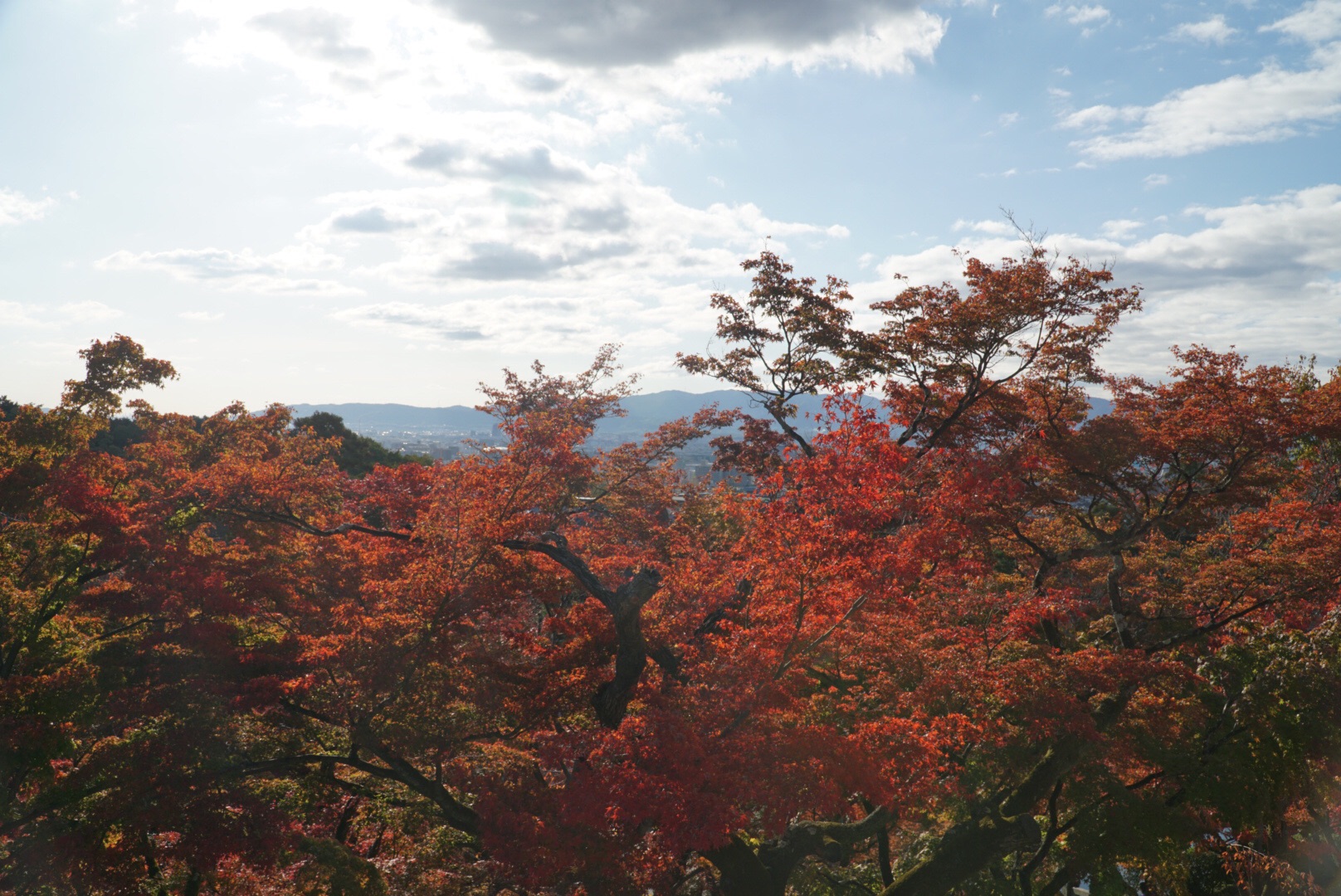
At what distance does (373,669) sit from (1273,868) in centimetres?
1342

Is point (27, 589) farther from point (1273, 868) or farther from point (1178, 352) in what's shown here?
point (1178, 352)

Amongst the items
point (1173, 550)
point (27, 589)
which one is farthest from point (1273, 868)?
point (27, 589)

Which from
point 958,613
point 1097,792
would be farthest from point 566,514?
point 1097,792

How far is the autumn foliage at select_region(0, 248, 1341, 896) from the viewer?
9.51 meters

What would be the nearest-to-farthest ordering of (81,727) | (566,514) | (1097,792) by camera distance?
(81,727)
(1097,792)
(566,514)

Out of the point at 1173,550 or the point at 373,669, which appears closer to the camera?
the point at 373,669

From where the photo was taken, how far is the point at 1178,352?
13.5 metres

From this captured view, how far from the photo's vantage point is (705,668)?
1012 centimetres

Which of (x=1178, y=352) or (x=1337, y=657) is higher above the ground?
(x=1178, y=352)

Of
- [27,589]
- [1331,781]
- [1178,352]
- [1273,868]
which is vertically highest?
[1178,352]

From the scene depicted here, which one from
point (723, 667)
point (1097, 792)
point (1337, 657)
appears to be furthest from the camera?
point (1097, 792)

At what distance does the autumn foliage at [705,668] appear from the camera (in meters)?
9.51

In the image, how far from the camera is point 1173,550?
18891 mm

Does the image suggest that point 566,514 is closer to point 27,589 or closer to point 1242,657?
point 27,589
